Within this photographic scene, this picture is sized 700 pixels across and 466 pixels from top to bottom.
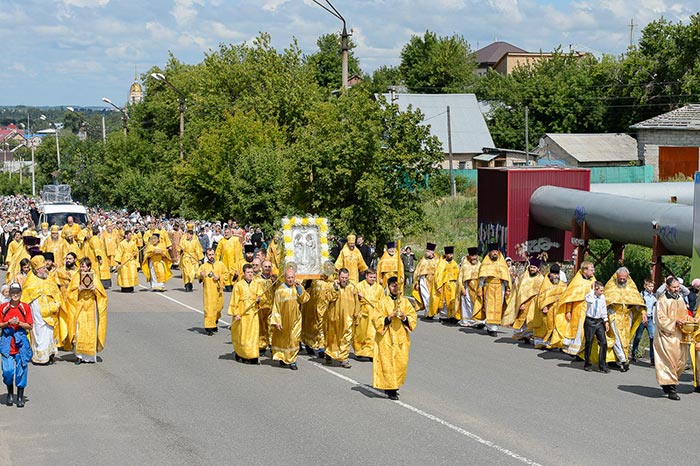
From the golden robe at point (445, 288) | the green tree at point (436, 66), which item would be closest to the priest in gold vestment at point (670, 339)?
the golden robe at point (445, 288)

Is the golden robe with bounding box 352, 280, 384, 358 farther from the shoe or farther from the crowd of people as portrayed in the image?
the shoe

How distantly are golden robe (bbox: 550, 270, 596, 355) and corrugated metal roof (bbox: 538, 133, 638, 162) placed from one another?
42115 mm

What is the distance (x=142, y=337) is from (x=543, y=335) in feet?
23.4

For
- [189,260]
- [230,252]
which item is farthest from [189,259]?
[230,252]

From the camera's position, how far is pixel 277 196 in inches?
1417

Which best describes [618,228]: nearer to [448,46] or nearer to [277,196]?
[277,196]

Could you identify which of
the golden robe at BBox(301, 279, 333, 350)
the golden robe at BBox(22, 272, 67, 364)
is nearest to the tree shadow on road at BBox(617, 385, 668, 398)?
the golden robe at BBox(301, 279, 333, 350)

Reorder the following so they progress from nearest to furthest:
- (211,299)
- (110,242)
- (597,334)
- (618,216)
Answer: (597,334)
(211,299)
(618,216)
(110,242)

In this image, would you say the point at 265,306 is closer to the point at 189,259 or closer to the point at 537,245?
the point at 189,259

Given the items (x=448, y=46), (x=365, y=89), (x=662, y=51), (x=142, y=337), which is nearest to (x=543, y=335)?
(x=142, y=337)

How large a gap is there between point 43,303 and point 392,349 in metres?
5.40

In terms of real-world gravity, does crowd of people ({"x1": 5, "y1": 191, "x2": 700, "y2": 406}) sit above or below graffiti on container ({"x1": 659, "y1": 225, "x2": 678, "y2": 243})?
below

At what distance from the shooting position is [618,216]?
2209 cm

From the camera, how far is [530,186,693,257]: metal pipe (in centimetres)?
1986
